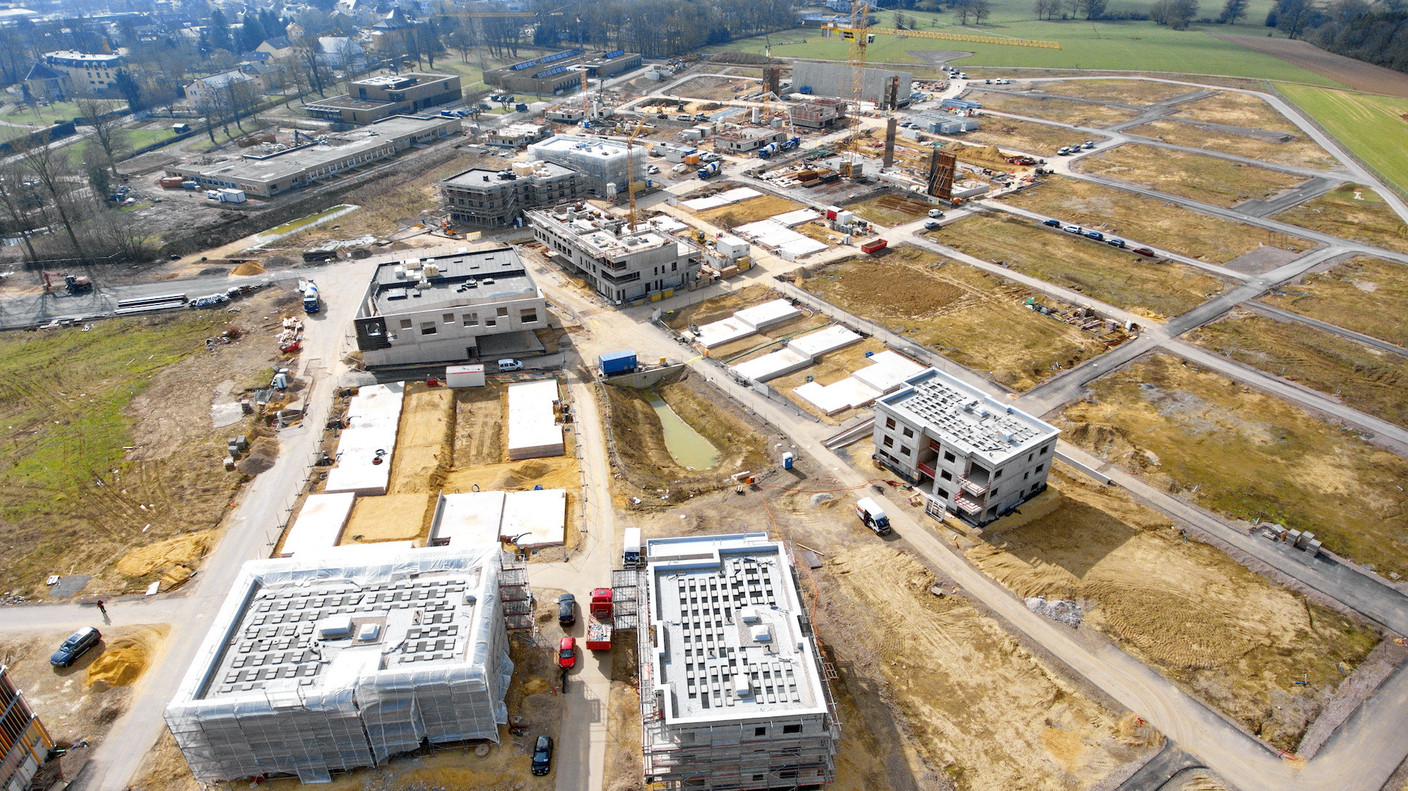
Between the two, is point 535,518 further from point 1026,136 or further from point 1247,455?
point 1026,136

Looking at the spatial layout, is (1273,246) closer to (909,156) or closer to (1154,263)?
(1154,263)

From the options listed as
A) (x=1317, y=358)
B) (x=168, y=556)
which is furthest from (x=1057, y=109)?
(x=168, y=556)

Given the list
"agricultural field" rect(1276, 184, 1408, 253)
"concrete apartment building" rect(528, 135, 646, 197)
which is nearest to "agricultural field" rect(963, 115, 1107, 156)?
"agricultural field" rect(1276, 184, 1408, 253)

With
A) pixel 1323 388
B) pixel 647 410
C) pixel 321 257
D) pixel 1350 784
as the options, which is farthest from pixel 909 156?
pixel 1350 784

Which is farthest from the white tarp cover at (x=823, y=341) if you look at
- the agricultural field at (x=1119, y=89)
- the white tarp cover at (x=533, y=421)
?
the agricultural field at (x=1119, y=89)

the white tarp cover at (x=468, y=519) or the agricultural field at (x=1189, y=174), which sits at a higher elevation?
the agricultural field at (x=1189, y=174)

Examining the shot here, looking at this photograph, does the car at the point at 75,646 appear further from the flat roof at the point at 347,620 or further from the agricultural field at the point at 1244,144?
the agricultural field at the point at 1244,144
